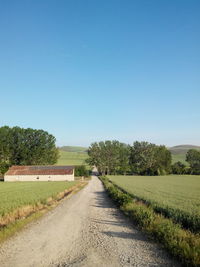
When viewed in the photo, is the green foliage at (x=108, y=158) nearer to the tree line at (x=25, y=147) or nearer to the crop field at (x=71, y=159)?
the tree line at (x=25, y=147)

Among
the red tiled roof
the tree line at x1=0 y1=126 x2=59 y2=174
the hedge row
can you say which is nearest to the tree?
the red tiled roof

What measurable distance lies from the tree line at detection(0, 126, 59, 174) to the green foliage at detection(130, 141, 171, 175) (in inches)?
1586

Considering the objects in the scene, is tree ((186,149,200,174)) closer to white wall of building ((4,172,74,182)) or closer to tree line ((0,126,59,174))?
white wall of building ((4,172,74,182))

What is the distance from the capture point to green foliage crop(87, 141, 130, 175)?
104 metres

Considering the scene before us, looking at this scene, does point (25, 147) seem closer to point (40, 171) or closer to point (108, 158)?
point (40, 171)

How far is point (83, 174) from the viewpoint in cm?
8806

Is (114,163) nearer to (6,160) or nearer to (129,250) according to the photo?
(6,160)

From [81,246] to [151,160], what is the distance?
9732cm

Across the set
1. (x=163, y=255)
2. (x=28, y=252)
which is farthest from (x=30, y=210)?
(x=163, y=255)

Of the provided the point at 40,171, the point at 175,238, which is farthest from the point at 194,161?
the point at 175,238

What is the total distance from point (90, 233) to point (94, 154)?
307ft

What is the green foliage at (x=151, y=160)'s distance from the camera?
101875 mm

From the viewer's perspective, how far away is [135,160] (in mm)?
107750

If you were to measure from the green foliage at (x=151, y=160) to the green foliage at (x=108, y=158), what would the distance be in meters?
5.08
